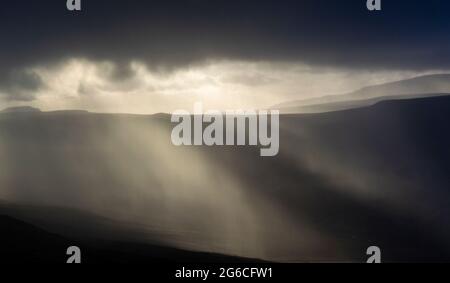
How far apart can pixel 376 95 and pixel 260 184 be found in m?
1.05

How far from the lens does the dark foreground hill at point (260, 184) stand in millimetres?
3232

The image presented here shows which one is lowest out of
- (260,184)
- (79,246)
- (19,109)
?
(79,246)

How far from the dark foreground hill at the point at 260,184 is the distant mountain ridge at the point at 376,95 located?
0.20 ft

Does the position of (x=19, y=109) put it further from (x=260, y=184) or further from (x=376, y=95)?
(x=376, y=95)

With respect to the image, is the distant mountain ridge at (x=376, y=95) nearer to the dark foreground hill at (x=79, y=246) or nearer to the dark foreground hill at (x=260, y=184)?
the dark foreground hill at (x=260, y=184)

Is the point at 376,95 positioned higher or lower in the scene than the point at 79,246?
higher

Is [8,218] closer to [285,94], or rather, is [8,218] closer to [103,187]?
[103,187]

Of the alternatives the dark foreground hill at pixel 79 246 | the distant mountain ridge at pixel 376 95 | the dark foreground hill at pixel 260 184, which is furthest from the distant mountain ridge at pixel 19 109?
the distant mountain ridge at pixel 376 95

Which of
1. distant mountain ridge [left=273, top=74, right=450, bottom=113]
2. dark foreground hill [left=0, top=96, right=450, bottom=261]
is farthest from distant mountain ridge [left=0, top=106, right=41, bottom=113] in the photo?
distant mountain ridge [left=273, top=74, right=450, bottom=113]

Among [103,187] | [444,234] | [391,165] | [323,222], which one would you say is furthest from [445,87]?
[103,187]

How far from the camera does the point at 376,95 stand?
3.23m

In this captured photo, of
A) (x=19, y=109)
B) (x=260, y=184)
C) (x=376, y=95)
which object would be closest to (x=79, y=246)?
(x=19, y=109)

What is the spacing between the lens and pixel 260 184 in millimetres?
3244
